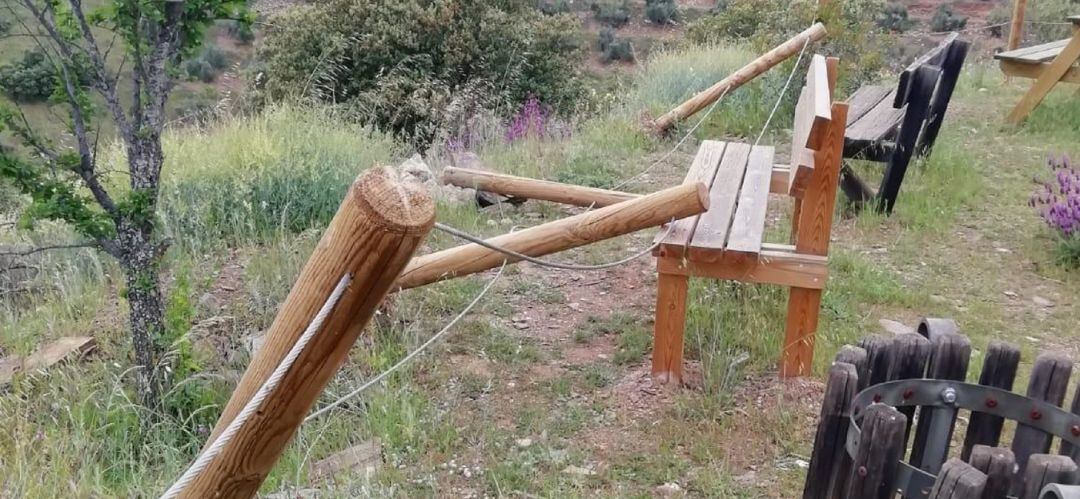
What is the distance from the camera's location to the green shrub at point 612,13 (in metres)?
35.3

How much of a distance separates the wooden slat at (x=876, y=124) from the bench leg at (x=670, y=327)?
8.14ft

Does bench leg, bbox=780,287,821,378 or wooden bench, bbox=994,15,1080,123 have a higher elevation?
wooden bench, bbox=994,15,1080,123

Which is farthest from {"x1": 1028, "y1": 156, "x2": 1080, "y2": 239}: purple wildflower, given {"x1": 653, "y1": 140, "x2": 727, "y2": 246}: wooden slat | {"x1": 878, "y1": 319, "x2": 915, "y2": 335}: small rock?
{"x1": 653, "y1": 140, "x2": 727, "y2": 246}: wooden slat

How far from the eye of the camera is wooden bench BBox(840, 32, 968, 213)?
491 centimetres

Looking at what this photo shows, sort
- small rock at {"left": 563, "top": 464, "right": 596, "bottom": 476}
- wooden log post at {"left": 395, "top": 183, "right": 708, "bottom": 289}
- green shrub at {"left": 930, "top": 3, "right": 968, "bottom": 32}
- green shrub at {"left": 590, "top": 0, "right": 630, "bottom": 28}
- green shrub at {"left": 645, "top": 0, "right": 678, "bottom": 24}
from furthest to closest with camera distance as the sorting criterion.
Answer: green shrub at {"left": 590, "top": 0, "right": 630, "bottom": 28} < green shrub at {"left": 645, "top": 0, "right": 678, "bottom": 24} < green shrub at {"left": 930, "top": 3, "right": 968, "bottom": 32} < wooden log post at {"left": 395, "top": 183, "right": 708, "bottom": 289} < small rock at {"left": 563, "top": 464, "right": 596, "bottom": 476}

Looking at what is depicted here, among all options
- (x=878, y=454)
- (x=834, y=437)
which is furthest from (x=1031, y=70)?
(x=878, y=454)

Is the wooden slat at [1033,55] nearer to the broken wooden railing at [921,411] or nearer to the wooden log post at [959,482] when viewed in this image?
the broken wooden railing at [921,411]

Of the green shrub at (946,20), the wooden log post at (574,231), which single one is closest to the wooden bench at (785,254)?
the wooden log post at (574,231)

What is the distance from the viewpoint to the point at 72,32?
2.77 metres

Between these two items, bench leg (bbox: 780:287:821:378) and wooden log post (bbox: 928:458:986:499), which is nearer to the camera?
wooden log post (bbox: 928:458:986:499)

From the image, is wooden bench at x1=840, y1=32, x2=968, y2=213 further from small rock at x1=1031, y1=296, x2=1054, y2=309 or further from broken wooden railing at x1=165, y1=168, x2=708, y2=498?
broken wooden railing at x1=165, y1=168, x2=708, y2=498

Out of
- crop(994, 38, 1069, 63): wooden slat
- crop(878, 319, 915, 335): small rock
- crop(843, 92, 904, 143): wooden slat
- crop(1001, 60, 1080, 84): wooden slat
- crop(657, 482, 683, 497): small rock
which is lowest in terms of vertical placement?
crop(657, 482, 683, 497): small rock

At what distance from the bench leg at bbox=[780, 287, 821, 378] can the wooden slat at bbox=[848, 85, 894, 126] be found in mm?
2924

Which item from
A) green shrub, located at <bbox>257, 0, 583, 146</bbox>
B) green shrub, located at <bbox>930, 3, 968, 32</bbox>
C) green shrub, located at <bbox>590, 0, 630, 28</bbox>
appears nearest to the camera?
green shrub, located at <bbox>257, 0, 583, 146</bbox>
